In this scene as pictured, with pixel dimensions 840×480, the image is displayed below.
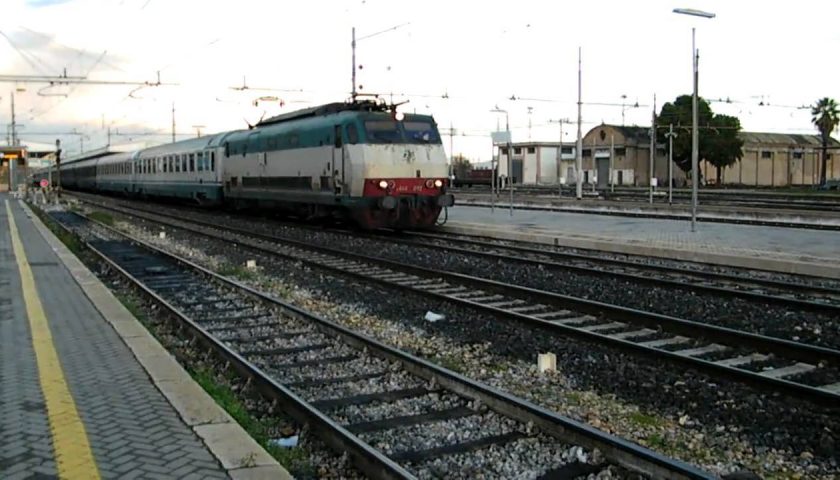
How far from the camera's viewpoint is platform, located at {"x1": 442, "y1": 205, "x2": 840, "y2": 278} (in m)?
14.1

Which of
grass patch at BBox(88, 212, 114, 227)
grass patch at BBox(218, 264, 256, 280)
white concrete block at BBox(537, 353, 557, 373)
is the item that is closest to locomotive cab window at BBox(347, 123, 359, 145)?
grass patch at BBox(218, 264, 256, 280)

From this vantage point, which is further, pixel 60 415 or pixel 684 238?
pixel 684 238

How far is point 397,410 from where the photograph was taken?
6098 mm

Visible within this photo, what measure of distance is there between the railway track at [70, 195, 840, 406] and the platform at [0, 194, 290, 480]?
4.10 m

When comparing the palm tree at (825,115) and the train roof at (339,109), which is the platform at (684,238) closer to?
the train roof at (339,109)

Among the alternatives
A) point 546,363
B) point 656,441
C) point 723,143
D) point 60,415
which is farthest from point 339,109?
point 723,143

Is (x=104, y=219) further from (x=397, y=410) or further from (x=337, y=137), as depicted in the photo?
(x=397, y=410)

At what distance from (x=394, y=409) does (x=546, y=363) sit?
180 cm

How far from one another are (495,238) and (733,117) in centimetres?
6489

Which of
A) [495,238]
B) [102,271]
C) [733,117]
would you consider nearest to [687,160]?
[733,117]

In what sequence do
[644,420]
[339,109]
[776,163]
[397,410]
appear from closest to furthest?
[644,420] < [397,410] < [339,109] < [776,163]

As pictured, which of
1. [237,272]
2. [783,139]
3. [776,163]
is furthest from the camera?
[783,139]

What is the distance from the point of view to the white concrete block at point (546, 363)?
23.9 ft

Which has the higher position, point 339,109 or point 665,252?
point 339,109
